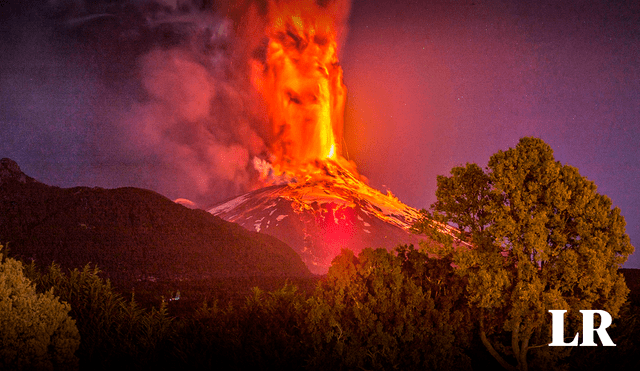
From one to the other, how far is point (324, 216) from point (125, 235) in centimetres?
4695

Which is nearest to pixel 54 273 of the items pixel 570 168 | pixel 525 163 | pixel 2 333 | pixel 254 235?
pixel 2 333

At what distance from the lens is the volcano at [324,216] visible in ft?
260

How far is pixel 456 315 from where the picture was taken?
569 inches

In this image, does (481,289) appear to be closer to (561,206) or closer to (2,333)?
(561,206)

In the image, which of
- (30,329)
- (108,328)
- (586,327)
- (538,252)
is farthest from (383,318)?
(30,329)

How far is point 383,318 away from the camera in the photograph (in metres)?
13.8

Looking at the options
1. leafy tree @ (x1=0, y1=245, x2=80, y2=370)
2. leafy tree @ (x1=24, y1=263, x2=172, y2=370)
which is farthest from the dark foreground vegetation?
leafy tree @ (x1=0, y1=245, x2=80, y2=370)

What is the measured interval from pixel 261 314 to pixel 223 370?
2.64 metres

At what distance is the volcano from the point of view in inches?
3125

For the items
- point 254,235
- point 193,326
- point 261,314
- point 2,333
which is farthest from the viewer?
point 254,235

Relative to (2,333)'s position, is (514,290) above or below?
above

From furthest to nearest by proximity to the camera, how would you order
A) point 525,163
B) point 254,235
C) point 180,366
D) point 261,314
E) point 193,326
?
point 254,235
point 525,163
point 261,314
point 193,326
point 180,366

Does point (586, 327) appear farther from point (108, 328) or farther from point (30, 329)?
point (30, 329)

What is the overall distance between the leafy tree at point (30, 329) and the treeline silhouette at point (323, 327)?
1638 millimetres
